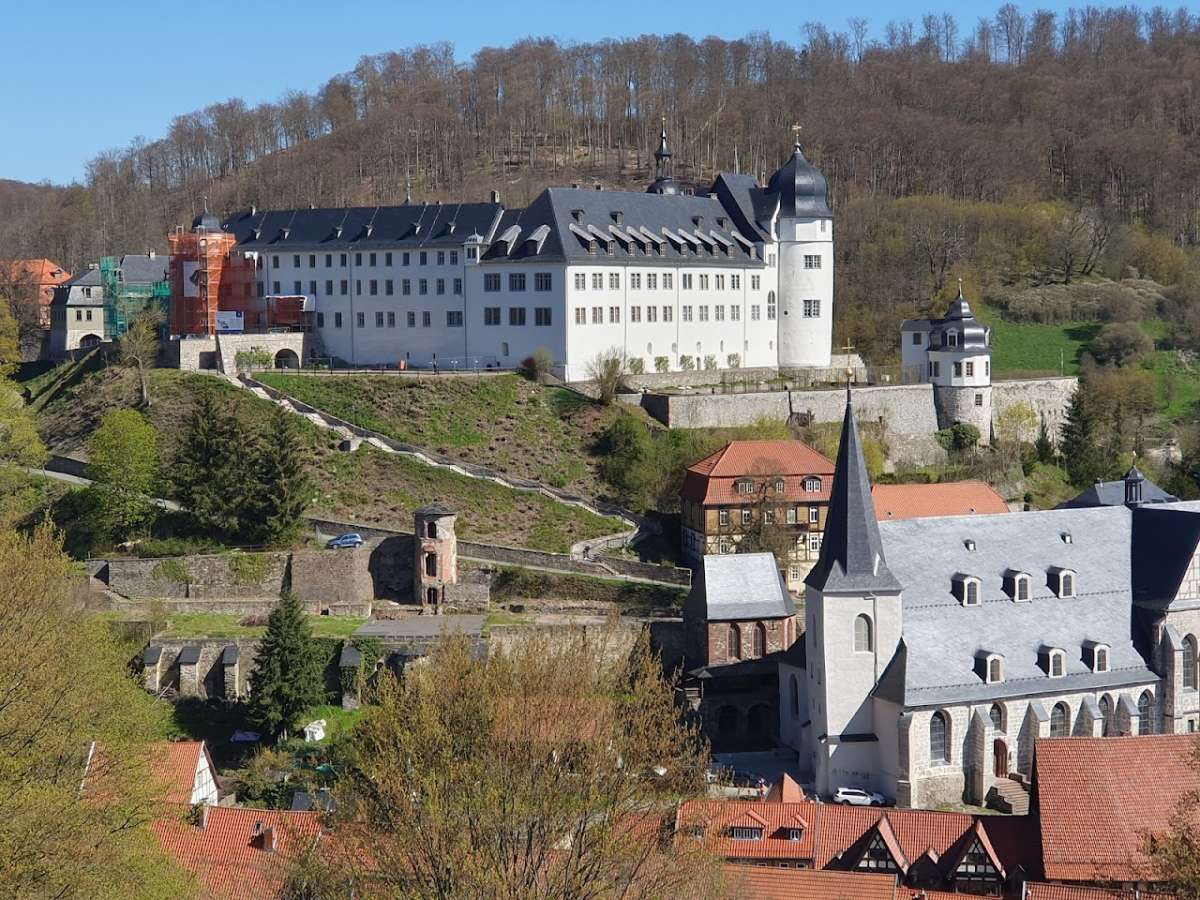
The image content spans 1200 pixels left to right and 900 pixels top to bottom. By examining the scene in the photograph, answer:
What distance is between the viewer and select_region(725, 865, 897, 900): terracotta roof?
29641 mm

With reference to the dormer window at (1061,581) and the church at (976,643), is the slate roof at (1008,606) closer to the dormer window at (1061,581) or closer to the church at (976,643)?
the church at (976,643)

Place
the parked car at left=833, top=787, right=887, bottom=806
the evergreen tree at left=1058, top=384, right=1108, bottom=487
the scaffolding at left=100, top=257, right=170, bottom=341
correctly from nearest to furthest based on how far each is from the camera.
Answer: the parked car at left=833, top=787, right=887, bottom=806 < the evergreen tree at left=1058, top=384, right=1108, bottom=487 < the scaffolding at left=100, top=257, right=170, bottom=341

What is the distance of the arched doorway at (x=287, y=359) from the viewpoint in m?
68.6

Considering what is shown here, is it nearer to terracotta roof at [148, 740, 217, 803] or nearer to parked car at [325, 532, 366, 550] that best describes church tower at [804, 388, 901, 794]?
terracotta roof at [148, 740, 217, 803]

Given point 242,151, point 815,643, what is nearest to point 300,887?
point 815,643

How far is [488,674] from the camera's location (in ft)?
91.4

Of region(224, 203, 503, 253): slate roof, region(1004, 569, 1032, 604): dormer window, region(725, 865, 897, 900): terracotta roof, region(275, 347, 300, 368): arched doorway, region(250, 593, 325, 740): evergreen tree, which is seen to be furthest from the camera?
region(224, 203, 503, 253): slate roof

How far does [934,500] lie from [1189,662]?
13.3 m

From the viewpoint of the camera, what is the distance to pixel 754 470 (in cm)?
5516

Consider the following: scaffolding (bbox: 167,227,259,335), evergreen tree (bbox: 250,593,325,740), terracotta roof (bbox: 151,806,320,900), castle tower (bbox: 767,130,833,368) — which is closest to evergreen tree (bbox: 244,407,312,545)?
evergreen tree (bbox: 250,593,325,740)

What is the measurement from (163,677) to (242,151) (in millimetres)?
87406

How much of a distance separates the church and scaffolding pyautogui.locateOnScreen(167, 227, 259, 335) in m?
36.1

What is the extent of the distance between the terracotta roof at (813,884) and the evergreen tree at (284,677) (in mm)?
16876

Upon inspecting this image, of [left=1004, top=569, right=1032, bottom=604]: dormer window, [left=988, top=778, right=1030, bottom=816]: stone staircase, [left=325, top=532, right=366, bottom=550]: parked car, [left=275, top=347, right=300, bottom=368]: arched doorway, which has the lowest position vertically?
[left=988, top=778, right=1030, bottom=816]: stone staircase
